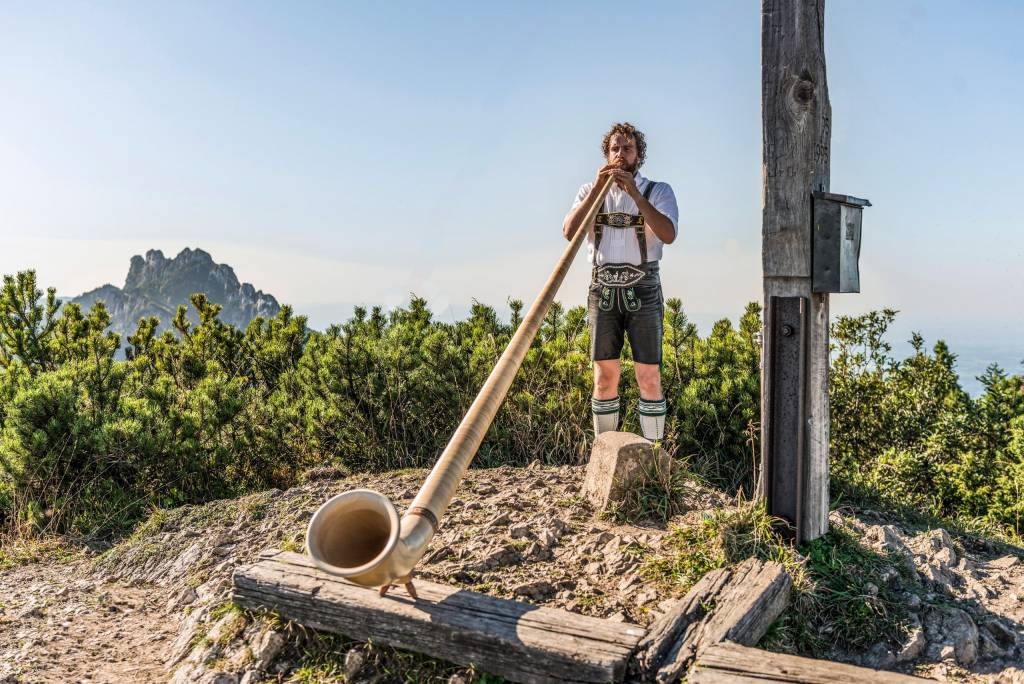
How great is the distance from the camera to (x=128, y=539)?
593 cm

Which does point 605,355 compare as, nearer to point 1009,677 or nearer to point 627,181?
point 627,181

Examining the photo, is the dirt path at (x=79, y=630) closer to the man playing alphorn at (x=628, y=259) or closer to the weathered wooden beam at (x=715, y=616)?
the weathered wooden beam at (x=715, y=616)

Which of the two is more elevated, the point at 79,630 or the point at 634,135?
the point at 634,135

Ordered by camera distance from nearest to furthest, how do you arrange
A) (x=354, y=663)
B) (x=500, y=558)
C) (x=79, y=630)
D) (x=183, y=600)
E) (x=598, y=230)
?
1. (x=354, y=663)
2. (x=500, y=558)
3. (x=79, y=630)
4. (x=183, y=600)
5. (x=598, y=230)

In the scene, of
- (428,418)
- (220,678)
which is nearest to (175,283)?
(428,418)

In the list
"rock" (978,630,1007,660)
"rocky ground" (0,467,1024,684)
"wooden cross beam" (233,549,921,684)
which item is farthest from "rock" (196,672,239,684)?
"rock" (978,630,1007,660)

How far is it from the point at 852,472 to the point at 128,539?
636cm

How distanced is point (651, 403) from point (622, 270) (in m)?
0.94

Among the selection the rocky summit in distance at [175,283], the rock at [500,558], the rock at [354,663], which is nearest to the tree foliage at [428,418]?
the rock at [500,558]

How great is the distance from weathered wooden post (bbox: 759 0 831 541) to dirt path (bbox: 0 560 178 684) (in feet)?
10.9

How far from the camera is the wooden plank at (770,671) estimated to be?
9.07 feet

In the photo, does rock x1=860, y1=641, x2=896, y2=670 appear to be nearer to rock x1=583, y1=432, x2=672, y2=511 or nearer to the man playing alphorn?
rock x1=583, y1=432, x2=672, y2=511

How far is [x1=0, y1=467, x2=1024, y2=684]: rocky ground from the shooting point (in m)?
3.51

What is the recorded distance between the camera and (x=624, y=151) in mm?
4953
